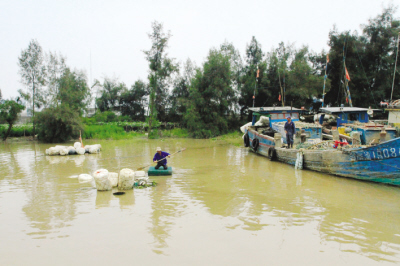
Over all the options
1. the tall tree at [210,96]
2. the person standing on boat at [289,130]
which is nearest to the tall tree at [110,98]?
the tall tree at [210,96]

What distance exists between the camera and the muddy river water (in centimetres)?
448

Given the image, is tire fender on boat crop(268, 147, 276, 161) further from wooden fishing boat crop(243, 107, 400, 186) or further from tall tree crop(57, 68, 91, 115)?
tall tree crop(57, 68, 91, 115)

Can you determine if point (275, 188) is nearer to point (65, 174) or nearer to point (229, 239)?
point (229, 239)

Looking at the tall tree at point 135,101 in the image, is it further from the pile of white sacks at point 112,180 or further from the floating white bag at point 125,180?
the floating white bag at point 125,180

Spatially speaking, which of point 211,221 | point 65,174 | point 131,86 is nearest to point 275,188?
point 211,221

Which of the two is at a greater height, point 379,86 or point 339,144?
point 379,86

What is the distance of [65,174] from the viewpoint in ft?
36.3

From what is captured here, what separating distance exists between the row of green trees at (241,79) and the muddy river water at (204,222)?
18.0m

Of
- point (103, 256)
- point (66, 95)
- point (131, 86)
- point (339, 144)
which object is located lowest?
point (103, 256)

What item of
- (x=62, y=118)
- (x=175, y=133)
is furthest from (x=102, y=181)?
(x=175, y=133)

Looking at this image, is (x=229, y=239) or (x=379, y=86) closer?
(x=229, y=239)

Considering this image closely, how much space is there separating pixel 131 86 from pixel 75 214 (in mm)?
37674

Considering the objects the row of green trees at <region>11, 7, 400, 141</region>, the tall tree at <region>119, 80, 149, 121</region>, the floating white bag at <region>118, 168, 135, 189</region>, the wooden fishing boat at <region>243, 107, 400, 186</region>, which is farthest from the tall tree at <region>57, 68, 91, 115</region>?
the floating white bag at <region>118, 168, 135, 189</region>

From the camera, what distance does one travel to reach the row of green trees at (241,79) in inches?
1054
